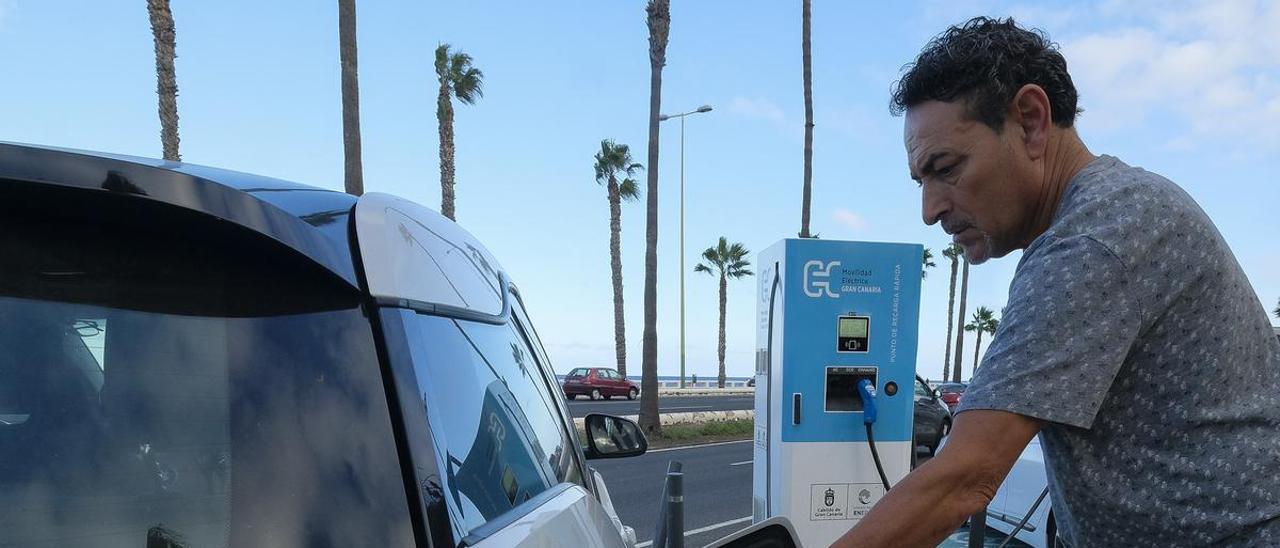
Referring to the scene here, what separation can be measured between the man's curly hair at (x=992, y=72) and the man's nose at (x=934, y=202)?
6.1 inches

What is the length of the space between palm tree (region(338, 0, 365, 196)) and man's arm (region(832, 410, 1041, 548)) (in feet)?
39.7

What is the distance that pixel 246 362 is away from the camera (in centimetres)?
113

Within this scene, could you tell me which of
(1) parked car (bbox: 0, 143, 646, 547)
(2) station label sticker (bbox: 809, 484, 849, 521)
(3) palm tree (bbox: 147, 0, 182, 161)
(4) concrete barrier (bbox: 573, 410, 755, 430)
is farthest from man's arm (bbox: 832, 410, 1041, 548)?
(4) concrete barrier (bbox: 573, 410, 755, 430)

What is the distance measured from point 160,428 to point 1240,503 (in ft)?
5.15

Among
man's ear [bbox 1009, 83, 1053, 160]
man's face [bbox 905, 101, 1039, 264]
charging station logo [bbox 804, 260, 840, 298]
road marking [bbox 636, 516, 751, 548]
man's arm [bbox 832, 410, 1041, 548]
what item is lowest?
road marking [bbox 636, 516, 751, 548]

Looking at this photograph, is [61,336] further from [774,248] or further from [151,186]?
[774,248]

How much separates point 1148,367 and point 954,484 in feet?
1.31

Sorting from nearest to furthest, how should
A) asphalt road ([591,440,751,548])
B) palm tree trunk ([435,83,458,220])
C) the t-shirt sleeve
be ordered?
1. the t-shirt sleeve
2. asphalt road ([591,440,751,548])
3. palm tree trunk ([435,83,458,220])

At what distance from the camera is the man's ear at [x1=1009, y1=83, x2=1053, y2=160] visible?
167 cm

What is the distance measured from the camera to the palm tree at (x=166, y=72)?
15.1 metres

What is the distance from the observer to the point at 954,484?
140 cm

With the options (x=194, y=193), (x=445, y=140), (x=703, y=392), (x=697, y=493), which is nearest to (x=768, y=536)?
(x=194, y=193)

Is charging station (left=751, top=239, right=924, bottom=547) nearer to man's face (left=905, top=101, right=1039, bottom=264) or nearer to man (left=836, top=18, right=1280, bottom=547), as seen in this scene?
man's face (left=905, top=101, right=1039, bottom=264)

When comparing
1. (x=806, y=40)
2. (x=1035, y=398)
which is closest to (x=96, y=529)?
(x=1035, y=398)
